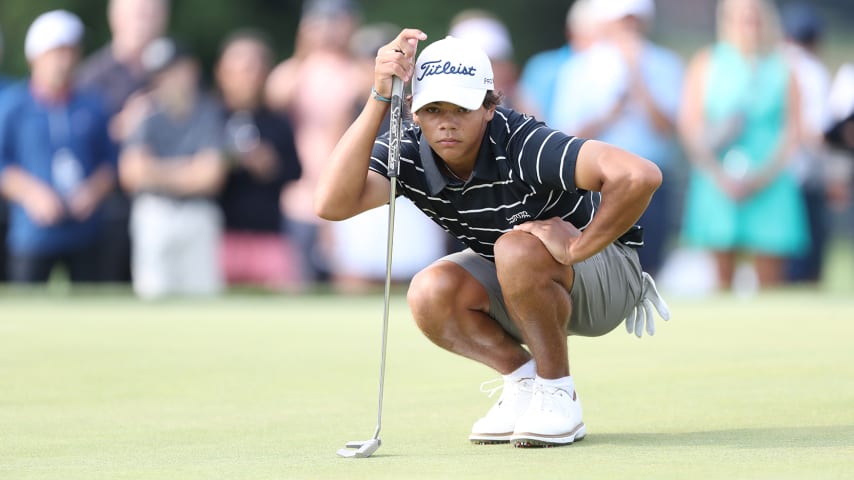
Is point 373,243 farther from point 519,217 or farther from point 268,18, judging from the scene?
point 268,18

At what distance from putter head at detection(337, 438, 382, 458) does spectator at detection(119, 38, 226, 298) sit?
878 centimetres

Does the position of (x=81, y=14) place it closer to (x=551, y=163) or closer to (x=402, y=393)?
(x=402, y=393)

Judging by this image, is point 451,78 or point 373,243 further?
point 373,243

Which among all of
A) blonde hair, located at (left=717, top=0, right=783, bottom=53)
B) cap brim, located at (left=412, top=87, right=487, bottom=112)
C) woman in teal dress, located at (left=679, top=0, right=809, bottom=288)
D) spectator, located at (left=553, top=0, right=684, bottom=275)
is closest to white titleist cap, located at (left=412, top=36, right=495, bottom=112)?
cap brim, located at (left=412, top=87, right=487, bottom=112)

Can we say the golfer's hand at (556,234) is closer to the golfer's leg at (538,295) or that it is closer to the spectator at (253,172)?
the golfer's leg at (538,295)

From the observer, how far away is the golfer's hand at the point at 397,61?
17.3 ft

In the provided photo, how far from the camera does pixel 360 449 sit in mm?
5035

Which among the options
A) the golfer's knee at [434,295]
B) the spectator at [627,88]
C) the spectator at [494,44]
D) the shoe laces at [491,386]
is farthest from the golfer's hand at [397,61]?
the spectator at [494,44]

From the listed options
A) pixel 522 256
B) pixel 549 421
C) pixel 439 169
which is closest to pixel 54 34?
pixel 439 169

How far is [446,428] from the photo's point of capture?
19.2 ft

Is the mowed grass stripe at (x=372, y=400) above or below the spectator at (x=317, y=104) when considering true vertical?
below

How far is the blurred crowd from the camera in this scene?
1333 cm

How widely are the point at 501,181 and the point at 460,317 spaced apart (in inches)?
24.2

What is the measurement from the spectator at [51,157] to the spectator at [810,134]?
6.23 m
